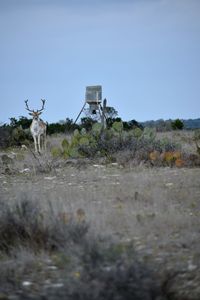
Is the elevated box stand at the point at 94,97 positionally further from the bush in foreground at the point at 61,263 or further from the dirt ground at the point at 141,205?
the bush in foreground at the point at 61,263

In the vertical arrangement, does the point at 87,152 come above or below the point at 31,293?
above

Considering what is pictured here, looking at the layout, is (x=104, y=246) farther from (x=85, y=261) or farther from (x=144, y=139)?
(x=144, y=139)

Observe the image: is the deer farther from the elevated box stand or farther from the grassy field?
the grassy field

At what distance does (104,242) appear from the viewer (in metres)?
5.06

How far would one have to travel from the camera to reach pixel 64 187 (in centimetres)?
921

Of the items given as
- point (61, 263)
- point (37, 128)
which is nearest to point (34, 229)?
point (61, 263)

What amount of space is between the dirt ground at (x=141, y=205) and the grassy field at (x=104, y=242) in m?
0.01

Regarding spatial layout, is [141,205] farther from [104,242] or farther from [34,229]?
[104,242]

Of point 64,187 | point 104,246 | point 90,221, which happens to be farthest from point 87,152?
point 104,246

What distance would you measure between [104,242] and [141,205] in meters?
2.17

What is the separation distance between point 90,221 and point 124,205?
1293 mm

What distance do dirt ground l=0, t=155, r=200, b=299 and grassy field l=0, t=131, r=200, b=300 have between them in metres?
0.01

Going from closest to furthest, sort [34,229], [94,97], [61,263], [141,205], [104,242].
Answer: [61,263]
[104,242]
[34,229]
[141,205]
[94,97]

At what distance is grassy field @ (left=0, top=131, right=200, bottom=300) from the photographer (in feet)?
13.6
